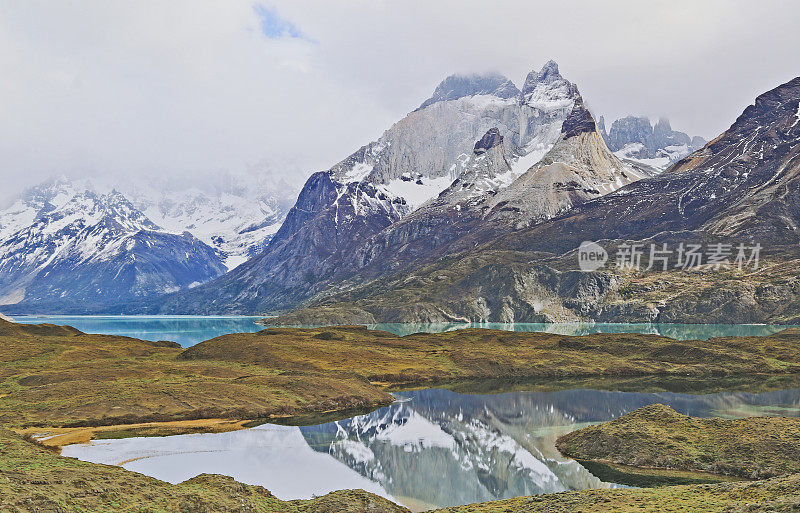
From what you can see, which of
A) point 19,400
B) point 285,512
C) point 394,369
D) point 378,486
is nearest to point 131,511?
point 285,512

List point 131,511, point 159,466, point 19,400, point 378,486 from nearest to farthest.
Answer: point 131,511 < point 378,486 < point 159,466 < point 19,400

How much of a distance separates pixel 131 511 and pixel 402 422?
48272 mm

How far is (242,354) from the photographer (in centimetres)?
12438

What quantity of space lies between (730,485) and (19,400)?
261 ft

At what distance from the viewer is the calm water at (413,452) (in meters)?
48.6

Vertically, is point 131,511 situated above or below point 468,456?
above

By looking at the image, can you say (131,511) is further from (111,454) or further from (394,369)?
(394,369)

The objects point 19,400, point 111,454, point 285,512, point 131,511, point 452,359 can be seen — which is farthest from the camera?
point 452,359

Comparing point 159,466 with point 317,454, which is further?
point 317,454

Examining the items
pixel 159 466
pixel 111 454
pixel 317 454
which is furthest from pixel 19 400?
pixel 317 454

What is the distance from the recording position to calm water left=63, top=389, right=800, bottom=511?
4862 cm

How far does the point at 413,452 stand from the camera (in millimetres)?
60500

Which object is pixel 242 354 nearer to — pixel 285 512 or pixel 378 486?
pixel 378 486

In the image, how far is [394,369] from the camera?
122 meters
